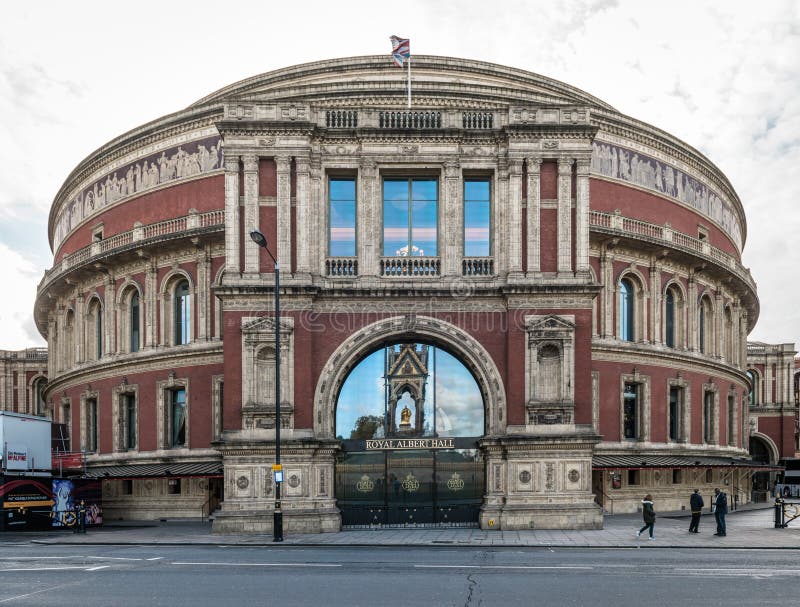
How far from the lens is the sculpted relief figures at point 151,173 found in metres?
45.4

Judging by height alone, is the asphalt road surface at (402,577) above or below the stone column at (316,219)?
below

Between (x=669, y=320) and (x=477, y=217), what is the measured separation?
2026 cm

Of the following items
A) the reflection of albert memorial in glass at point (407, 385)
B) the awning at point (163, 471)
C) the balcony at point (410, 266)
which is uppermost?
the balcony at point (410, 266)

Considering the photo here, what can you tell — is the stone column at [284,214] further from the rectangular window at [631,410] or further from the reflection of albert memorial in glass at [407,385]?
the rectangular window at [631,410]

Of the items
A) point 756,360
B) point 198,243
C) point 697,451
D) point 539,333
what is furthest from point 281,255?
point 756,360

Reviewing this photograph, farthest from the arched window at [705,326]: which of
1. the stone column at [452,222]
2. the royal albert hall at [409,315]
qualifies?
the stone column at [452,222]

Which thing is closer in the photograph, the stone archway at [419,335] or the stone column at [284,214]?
the stone archway at [419,335]

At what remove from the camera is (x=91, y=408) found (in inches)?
1951

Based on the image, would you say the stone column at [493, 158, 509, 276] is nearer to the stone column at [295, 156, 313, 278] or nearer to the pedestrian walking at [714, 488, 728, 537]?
the stone column at [295, 156, 313, 278]

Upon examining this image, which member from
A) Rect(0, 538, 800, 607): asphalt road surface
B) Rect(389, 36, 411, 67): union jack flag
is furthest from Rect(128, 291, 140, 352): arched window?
Rect(0, 538, 800, 607): asphalt road surface

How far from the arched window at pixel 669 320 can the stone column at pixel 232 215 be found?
2659 centimetres

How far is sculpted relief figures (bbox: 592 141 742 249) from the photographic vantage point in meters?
46.7

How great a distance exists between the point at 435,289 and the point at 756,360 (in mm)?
63592

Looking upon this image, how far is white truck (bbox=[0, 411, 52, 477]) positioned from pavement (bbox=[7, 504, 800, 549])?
3.17 meters
